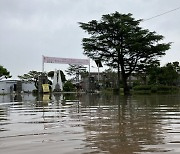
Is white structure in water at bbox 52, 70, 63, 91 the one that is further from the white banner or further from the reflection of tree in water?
the reflection of tree in water

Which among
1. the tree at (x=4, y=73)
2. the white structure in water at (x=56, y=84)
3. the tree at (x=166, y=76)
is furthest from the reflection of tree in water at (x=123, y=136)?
the tree at (x=4, y=73)

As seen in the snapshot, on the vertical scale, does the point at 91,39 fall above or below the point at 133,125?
above

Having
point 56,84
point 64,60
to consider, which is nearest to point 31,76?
point 56,84

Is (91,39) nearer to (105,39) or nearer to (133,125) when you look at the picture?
(105,39)

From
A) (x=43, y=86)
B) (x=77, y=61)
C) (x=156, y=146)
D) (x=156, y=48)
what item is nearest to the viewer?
(x=156, y=146)

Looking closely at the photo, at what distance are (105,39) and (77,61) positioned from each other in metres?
9.98

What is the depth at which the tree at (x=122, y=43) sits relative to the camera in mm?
30406

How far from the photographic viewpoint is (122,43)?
30.8 metres

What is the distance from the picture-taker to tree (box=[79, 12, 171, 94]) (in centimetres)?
3041

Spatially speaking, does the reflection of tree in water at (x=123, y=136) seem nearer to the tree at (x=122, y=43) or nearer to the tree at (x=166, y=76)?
the tree at (x=122, y=43)

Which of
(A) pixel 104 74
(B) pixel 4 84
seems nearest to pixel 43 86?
(A) pixel 104 74

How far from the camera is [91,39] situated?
3178 cm

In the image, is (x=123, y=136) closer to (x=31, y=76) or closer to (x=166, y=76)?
(x=166, y=76)

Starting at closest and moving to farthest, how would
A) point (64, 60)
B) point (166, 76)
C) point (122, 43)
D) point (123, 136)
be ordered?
point (123, 136) → point (122, 43) → point (64, 60) → point (166, 76)
